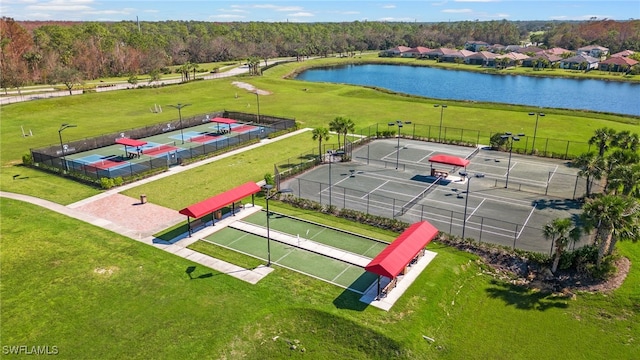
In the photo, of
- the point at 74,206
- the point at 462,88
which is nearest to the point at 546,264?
the point at 74,206

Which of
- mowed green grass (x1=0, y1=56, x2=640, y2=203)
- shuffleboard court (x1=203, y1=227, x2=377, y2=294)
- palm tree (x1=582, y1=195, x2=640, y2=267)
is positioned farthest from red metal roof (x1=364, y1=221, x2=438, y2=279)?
mowed green grass (x1=0, y1=56, x2=640, y2=203)

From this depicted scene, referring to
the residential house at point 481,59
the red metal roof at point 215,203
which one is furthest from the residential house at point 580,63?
the red metal roof at point 215,203

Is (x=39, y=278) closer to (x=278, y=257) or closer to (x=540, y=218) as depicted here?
(x=278, y=257)

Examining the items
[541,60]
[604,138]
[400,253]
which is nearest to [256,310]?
[400,253]

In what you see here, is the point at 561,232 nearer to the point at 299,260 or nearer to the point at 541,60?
the point at 299,260

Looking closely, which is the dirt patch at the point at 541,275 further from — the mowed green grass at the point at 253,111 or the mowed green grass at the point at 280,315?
the mowed green grass at the point at 253,111

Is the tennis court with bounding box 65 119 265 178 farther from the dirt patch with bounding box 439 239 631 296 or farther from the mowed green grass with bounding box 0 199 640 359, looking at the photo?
the dirt patch with bounding box 439 239 631 296

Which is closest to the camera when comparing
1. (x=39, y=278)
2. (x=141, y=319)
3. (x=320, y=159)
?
(x=141, y=319)

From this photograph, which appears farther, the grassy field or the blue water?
the blue water

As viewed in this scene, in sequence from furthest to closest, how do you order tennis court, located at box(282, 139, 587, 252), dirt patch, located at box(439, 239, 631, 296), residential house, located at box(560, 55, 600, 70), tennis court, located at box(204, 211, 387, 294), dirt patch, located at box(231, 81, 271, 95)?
residential house, located at box(560, 55, 600, 70)
dirt patch, located at box(231, 81, 271, 95)
tennis court, located at box(282, 139, 587, 252)
tennis court, located at box(204, 211, 387, 294)
dirt patch, located at box(439, 239, 631, 296)
